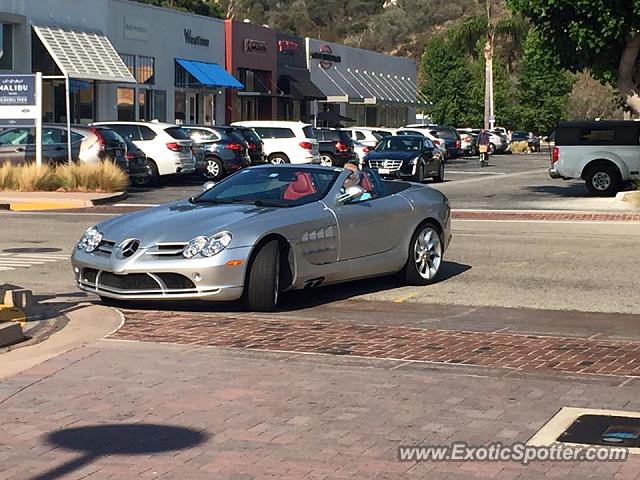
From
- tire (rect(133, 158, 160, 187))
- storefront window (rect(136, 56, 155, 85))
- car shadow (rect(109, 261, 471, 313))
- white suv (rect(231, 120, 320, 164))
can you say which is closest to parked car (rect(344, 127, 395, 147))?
storefront window (rect(136, 56, 155, 85))

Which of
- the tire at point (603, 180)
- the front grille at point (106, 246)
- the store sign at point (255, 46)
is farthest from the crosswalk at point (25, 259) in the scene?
the store sign at point (255, 46)

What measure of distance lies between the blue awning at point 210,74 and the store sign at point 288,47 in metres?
7.46

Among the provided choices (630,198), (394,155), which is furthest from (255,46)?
(630,198)

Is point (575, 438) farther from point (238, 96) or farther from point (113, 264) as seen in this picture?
point (238, 96)

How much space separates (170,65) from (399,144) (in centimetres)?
1839

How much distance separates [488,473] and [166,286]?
518cm

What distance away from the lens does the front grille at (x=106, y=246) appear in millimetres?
10820

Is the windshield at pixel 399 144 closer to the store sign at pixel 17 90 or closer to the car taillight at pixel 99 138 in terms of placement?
the car taillight at pixel 99 138

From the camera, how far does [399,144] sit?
118ft

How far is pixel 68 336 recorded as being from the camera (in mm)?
9500

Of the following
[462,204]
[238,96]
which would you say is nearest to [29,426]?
[462,204]

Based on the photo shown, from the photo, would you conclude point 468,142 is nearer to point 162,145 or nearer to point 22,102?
point 162,145

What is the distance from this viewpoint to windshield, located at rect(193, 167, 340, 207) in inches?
464

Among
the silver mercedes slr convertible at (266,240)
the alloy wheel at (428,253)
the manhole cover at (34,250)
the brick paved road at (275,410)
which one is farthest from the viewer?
the manhole cover at (34,250)
